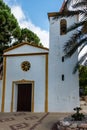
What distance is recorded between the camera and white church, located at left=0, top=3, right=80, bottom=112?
17453 mm

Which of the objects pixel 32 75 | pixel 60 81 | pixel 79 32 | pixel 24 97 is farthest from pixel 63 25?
pixel 24 97

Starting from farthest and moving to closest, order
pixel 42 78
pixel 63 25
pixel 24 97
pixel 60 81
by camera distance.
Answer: pixel 63 25, pixel 24 97, pixel 42 78, pixel 60 81

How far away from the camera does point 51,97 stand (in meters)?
17.5

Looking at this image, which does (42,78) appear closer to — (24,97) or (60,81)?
(60,81)

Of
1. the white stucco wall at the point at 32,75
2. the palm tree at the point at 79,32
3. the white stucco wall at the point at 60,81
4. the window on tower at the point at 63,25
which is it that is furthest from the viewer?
the window on tower at the point at 63,25

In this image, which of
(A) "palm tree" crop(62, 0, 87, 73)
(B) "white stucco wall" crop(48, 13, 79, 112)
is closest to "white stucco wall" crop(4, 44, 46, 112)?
(B) "white stucco wall" crop(48, 13, 79, 112)

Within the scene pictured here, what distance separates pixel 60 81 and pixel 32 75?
2352mm

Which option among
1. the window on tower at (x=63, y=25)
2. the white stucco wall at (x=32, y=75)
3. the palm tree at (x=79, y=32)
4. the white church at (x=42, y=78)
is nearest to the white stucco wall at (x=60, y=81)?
the white church at (x=42, y=78)

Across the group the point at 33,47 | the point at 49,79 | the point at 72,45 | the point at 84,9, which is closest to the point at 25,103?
the point at 49,79

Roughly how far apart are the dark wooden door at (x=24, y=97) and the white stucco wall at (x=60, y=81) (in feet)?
6.60

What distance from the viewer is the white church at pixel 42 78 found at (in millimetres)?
17453

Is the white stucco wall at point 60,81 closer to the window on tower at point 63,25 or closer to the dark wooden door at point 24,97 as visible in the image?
the window on tower at point 63,25

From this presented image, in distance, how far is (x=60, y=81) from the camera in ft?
58.0

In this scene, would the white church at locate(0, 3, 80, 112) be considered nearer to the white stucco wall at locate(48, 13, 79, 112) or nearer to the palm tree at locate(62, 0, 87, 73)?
the white stucco wall at locate(48, 13, 79, 112)
